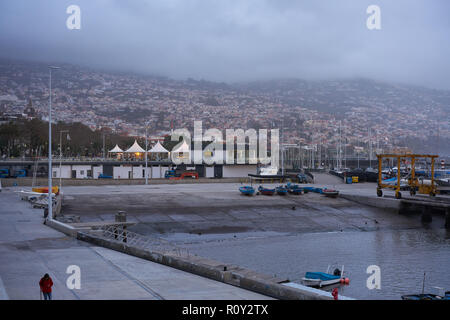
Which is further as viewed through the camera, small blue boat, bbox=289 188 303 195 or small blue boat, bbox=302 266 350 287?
small blue boat, bbox=289 188 303 195

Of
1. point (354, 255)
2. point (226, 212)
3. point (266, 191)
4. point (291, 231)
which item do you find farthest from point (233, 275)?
point (266, 191)

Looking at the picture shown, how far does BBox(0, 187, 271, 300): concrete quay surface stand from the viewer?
14164 mm

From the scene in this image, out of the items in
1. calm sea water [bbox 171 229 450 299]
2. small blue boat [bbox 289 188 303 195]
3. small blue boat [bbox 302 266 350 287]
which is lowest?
calm sea water [bbox 171 229 450 299]

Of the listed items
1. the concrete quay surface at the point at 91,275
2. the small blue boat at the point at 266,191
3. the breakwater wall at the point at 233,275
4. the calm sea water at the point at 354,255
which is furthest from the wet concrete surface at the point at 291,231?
the concrete quay surface at the point at 91,275

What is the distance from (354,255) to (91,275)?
18.1 metres

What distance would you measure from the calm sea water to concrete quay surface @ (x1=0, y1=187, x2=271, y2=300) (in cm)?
804

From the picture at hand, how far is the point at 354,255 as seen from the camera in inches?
1171

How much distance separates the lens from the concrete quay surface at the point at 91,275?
1416cm

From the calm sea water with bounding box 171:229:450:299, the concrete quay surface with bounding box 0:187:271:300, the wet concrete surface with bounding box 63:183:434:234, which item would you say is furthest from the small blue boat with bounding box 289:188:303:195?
the concrete quay surface with bounding box 0:187:271:300

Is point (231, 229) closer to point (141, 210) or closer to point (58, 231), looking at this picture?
point (141, 210)

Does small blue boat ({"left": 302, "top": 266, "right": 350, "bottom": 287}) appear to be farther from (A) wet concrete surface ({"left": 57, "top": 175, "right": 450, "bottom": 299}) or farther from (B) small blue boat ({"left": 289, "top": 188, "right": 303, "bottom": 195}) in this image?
(B) small blue boat ({"left": 289, "top": 188, "right": 303, "bottom": 195})

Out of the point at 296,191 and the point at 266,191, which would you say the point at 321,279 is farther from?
the point at 296,191

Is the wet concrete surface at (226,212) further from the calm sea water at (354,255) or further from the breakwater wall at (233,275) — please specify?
the breakwater wall at (233,275)

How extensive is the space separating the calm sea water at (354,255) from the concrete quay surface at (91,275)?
8.04 metres
